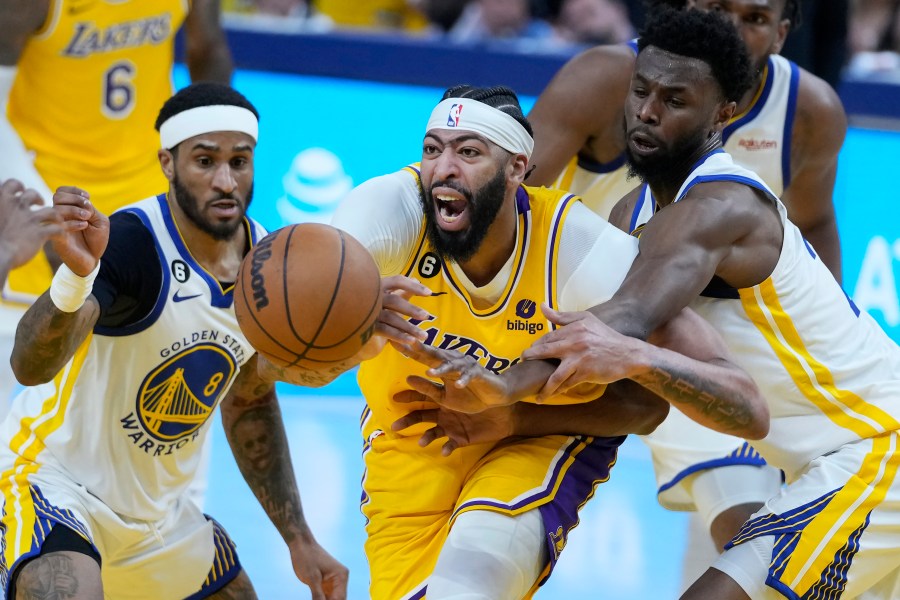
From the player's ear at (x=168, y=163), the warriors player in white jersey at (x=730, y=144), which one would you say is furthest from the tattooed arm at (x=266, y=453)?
the warriors player in white jersey at (x=730, y=144)

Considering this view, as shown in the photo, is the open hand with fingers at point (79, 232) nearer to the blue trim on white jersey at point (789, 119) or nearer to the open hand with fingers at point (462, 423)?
the open hand with fingers at point (462, 423)

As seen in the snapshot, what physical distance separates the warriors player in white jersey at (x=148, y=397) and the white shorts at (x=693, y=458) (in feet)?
5.03

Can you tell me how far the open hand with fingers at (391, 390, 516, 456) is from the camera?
4.47 meters

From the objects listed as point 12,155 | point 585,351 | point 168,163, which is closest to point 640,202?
point 585,351

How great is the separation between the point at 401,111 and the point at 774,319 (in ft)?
16.7

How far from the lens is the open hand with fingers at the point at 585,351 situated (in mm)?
3982

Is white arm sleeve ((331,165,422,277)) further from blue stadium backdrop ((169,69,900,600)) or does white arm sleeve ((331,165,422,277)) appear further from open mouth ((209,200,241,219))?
blue stadium backdrop ((169,69,900,600))

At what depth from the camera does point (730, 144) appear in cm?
589

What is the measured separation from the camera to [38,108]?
6.52 meters

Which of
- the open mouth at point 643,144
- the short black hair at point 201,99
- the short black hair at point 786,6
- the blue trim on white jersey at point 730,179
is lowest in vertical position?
the short black hair at point 201,99

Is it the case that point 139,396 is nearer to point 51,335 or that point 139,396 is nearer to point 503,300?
point 51,335

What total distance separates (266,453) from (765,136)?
2345 millimetres

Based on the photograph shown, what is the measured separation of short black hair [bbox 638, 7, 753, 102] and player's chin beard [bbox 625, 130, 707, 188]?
23 centimetres

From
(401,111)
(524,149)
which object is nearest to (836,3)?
(401,111)
